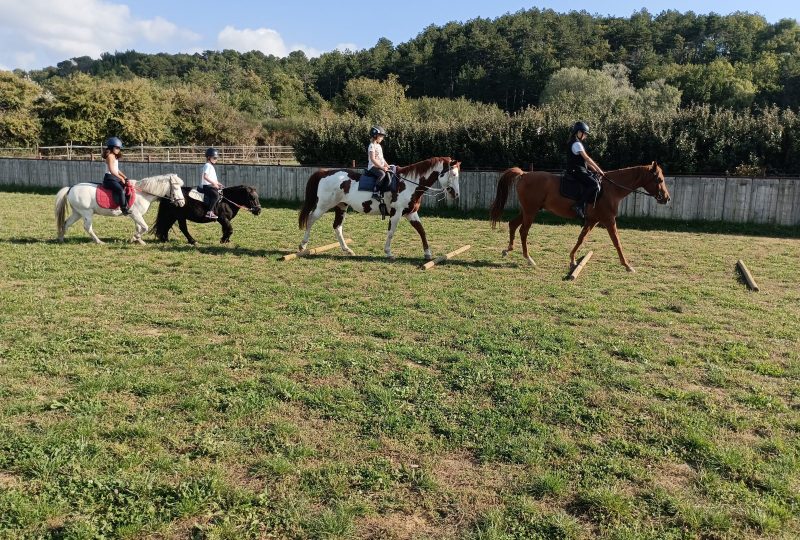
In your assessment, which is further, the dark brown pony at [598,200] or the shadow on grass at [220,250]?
the shadow on grass at [220,250]

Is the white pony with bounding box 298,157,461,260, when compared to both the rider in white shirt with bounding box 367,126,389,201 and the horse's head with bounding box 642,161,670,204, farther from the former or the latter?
the horse's head with bounding box 642,161,670,204

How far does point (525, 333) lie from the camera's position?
281 inches

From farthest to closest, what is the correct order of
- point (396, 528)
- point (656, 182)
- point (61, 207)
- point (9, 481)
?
point (61, 207) < point (656, 182) < point (9, 481) < point (396, 528)

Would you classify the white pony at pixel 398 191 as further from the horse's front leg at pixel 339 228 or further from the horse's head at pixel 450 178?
the horse's front leg at pixel 339 228

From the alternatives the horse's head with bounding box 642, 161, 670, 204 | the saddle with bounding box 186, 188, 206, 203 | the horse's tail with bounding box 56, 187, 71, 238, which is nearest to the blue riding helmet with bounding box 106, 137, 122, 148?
the horse's tail with bounding box 56, 187, 71, 238

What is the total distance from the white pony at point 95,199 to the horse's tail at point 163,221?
0.36 m

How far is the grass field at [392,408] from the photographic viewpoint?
3.47 m

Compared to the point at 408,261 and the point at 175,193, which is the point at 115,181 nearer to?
the point at 175,193

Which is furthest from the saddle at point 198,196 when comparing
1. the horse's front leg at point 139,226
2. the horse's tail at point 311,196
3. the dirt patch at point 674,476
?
the dirt patch at point 674,476

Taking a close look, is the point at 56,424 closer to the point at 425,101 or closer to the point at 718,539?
the point at 718,539

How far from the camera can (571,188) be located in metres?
11.5

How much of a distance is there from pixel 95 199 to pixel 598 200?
1103cm

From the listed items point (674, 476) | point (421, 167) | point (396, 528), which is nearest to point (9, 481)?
point (396, 528)

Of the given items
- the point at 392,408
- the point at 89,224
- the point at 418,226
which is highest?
the point at 418,226
